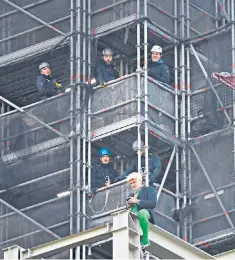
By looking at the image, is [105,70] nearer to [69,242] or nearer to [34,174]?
[34,174]

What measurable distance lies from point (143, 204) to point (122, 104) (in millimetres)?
8297

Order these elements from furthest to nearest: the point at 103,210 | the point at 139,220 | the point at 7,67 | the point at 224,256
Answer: the point at 7,67, the point at 103,210, the point at 224,256, the point at 139,220

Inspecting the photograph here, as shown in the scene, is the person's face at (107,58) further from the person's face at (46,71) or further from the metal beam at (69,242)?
the metal beam at (69,242)

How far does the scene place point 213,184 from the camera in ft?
177

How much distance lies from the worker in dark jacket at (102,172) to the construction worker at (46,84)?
2.39m

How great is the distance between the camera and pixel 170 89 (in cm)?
5441

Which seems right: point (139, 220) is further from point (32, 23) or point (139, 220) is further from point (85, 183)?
point (32, 23)

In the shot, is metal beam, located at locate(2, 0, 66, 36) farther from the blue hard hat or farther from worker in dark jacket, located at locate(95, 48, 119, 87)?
the blue hard hat

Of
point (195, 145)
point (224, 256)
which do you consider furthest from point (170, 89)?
point (224, 256)

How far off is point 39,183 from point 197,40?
16.3ft

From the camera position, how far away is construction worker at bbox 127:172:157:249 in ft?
142

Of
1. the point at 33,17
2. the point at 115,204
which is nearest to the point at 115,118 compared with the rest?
the point at 115,204

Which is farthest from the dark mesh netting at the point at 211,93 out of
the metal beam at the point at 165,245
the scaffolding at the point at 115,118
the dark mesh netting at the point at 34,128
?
the metal beam at the point at 165,245

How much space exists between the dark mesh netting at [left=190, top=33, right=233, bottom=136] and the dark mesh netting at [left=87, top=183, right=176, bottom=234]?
2181 mm
